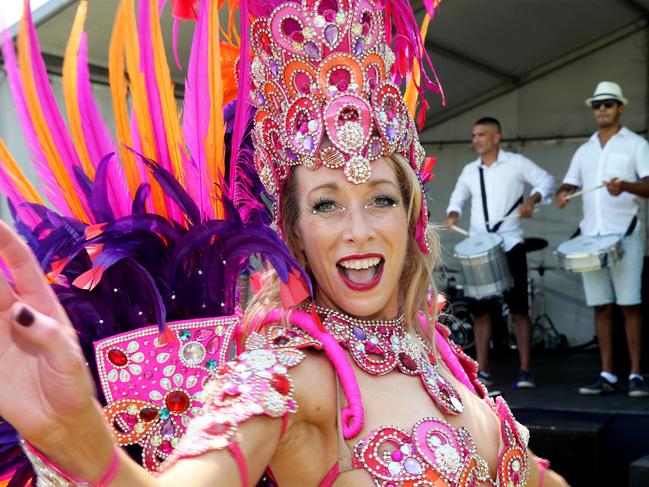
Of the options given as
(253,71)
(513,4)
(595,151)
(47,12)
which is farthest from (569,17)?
(253,71)

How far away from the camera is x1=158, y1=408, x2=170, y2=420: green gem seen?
1.60 metres

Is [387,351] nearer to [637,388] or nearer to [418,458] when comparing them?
[418,458]

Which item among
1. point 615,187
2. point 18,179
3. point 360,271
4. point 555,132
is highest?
point 555,132

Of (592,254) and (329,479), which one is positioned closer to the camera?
(329,479)

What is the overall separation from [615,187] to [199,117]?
3996mm

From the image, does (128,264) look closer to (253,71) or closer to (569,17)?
(253,71)

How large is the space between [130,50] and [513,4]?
18.5 feet

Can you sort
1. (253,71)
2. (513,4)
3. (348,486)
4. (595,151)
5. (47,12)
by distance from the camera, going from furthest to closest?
(513,4) < (595,151) < (47,12) < (253,71) < (348,486)

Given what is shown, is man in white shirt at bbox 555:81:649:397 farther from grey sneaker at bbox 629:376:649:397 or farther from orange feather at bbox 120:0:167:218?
orange feather at bbox 120:0:167:218

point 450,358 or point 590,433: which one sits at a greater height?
point 450,358

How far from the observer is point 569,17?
746cm

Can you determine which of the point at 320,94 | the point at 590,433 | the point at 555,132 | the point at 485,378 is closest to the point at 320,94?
the point at 320,94

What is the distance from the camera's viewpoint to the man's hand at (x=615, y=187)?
5.22 m

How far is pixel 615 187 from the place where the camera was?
206 inches
